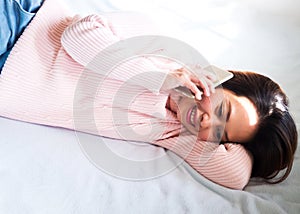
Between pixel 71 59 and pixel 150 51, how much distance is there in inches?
7.5

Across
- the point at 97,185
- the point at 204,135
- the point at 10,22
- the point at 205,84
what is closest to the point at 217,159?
the point at 204,135

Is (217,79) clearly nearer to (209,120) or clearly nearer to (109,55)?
(209,120)

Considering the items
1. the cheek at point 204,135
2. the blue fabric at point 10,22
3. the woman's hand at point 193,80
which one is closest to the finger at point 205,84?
the woman's hand at point 193,80

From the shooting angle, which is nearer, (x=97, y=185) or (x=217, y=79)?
(x=97, y=185)

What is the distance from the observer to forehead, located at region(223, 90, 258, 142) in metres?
0.87

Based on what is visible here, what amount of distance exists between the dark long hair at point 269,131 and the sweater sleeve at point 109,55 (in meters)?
0.20

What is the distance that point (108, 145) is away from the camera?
92cm

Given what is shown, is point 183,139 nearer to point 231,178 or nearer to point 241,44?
point 231,178

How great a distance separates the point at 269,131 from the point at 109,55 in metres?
0.41

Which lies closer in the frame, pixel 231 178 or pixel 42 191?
pixel 42 191

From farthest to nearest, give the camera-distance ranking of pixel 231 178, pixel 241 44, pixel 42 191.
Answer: pixel 241 44
pixel 231 178
pixel 42 191

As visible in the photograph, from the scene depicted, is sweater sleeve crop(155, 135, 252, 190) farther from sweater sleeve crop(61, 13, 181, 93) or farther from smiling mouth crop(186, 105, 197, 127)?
sweater sleeve crop(61, 13, 181, 93)

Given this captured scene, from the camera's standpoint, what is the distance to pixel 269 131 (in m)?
0.87

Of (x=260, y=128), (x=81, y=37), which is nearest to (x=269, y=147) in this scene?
(x=260, y=128)
